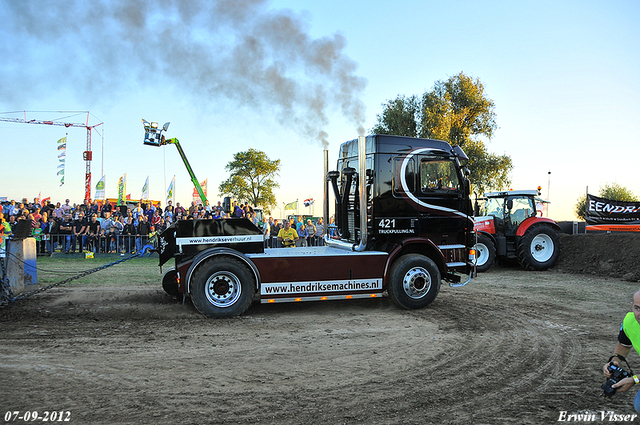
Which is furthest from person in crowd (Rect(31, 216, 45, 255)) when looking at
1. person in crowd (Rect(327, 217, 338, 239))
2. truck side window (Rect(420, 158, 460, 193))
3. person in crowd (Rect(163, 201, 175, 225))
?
truck side window (Rect(420, 158, 460, 193))

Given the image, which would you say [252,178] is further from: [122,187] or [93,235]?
[93,235]

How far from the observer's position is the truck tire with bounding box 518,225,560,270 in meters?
14.6

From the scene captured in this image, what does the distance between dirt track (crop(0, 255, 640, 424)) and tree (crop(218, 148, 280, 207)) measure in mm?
A: 44268

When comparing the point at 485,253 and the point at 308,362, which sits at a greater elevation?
the point at 485,253

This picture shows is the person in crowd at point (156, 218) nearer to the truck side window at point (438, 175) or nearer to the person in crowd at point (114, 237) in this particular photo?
the person in crowd at point (114, 237)

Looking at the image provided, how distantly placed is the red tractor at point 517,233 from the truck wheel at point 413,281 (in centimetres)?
688

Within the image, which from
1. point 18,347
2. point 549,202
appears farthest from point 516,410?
point 549,202

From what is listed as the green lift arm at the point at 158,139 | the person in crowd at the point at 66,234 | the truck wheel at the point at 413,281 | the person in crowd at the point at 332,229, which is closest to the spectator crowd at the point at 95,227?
the person in crowd at the point at 66,234

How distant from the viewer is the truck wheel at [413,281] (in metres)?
8.10

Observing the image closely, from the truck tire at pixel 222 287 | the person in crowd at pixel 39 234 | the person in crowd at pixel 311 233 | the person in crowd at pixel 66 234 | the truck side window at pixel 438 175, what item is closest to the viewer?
the truck tire at pixel 222 287

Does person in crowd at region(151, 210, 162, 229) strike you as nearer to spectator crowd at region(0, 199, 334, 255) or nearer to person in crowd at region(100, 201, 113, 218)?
spectator crowd at region(0, 199, 334, 255)

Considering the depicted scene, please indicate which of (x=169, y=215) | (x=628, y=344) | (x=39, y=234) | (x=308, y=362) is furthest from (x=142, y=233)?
(x=628, y=344)

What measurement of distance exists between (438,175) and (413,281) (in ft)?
7.03

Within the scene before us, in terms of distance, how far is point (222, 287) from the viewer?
7566 millimetres
